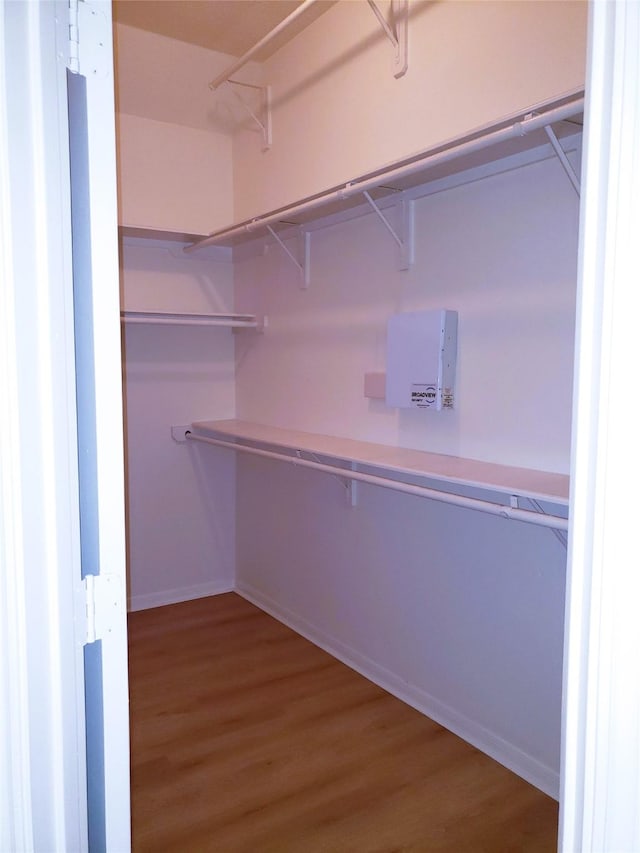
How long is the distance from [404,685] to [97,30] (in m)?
2.51

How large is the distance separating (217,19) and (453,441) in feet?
7.08

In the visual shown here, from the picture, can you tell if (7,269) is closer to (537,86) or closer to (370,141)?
(537,86)

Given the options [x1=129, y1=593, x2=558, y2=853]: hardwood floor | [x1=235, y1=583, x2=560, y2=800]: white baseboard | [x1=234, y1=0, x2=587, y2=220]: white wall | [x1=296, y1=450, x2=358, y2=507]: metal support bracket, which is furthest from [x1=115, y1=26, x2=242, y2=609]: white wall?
[x1=296, y1=450, x2=358, y2=507]: metal support bracket

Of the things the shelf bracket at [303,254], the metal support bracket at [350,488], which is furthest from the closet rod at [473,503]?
the shelf bracket at [303,254]

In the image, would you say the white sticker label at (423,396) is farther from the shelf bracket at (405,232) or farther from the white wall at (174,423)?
the white wall at (174,423)

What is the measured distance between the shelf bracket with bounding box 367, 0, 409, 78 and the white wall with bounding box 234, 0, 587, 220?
27mm

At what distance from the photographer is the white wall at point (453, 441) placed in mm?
2148

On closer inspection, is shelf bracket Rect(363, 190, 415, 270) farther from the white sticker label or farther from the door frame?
the door frame

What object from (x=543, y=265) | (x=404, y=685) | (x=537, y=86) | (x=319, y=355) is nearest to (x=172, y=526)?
(x=319, y=355)

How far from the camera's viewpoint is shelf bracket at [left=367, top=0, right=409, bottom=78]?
98.1 inches

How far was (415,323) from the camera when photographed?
8.16 feet

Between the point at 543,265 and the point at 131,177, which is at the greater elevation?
the point at 131,177

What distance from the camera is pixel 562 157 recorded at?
6.04ft

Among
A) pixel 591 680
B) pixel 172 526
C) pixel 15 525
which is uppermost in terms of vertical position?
pixel 15 525
